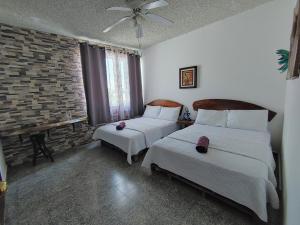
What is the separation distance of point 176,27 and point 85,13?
5.85ft

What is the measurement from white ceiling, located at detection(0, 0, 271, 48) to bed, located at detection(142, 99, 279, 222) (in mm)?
2031

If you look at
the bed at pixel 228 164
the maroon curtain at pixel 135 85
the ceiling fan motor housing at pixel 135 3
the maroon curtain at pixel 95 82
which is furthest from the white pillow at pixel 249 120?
the maroon curtain at pixel 95 82

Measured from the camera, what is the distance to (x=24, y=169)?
103 inches

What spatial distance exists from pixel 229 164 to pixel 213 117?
5.26 feet

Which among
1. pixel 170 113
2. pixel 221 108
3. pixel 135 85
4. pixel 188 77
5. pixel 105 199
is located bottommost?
pixel 105 199

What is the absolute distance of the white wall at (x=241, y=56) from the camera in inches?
94.7

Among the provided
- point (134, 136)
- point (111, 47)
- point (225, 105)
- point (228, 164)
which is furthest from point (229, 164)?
point (111, 47)

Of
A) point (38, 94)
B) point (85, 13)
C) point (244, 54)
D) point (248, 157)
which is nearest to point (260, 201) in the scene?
point (248, 157)

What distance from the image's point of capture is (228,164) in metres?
1.52

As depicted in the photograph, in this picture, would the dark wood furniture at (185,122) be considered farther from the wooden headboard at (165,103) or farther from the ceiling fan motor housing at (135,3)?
the ceiling fan motor housing at (135,3)

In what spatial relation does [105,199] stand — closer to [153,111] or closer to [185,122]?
[185,122]

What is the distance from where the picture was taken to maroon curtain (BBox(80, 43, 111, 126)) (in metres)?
3.40

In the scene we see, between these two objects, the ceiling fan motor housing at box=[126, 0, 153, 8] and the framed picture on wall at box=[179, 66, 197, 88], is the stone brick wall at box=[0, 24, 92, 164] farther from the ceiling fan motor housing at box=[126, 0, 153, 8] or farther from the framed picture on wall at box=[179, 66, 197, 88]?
the framed picture on wall at box=[179, 66, 197, 88]

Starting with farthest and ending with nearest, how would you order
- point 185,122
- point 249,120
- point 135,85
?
1. point 135,85
2. point 185,122
3. point 249,120
